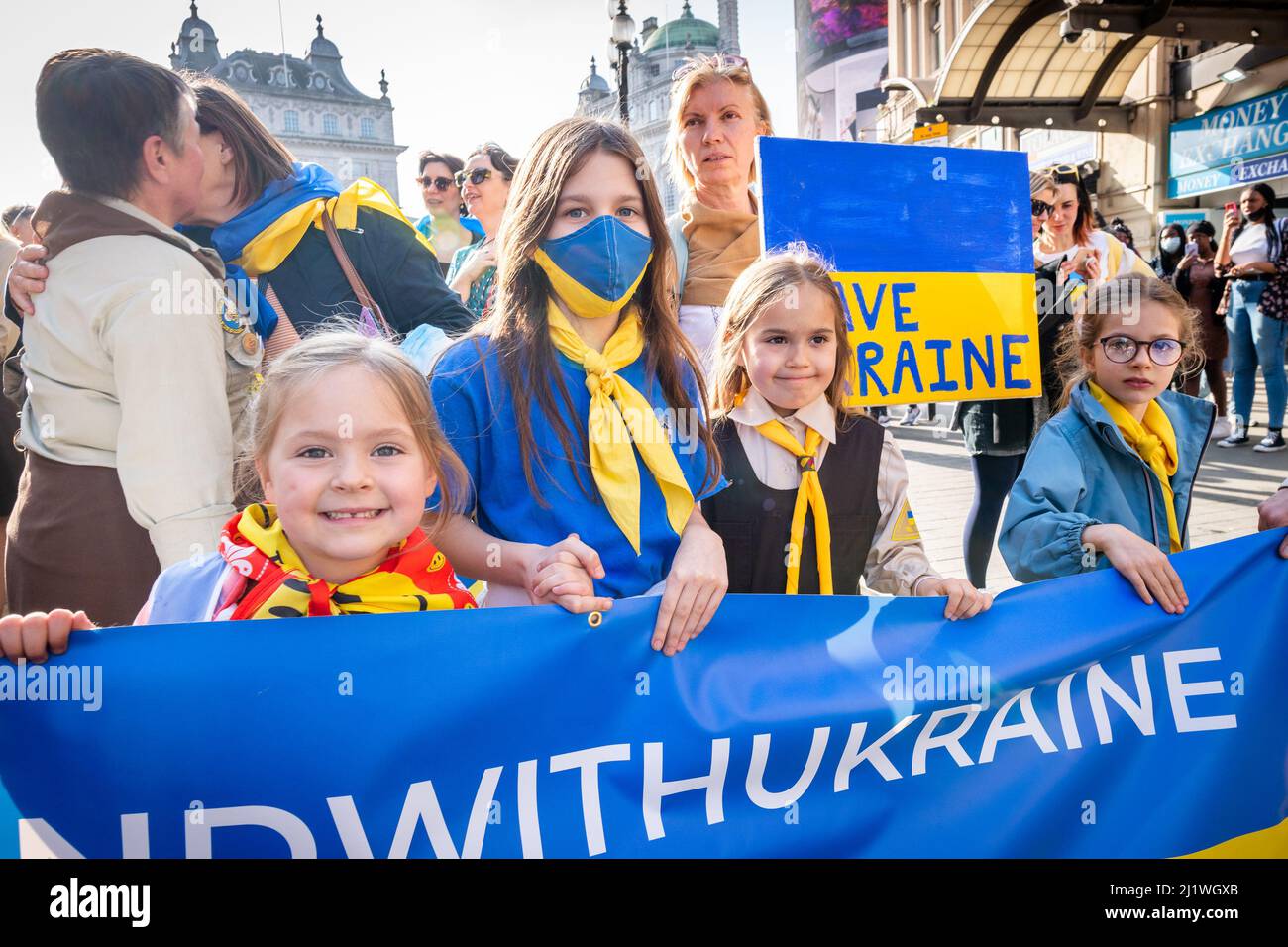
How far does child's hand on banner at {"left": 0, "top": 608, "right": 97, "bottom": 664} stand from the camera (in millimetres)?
1578

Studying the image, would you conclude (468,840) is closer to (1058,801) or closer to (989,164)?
(1058,801)

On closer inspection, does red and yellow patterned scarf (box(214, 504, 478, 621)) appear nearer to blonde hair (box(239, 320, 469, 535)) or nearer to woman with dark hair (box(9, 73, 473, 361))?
blonde hair (box(239, 320, 469, 535))

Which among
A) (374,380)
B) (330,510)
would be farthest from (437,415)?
(330,510)

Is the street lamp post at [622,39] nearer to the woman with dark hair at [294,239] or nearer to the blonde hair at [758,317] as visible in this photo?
the woman with dark hair at [294,239]

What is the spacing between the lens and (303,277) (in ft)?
8.72

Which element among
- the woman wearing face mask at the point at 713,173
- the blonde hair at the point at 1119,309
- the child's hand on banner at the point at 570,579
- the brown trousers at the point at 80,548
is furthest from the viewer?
the woman wearing face mask at the point at 713,173

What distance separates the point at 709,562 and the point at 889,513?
0.74 metres

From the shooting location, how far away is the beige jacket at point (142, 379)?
2.06 meters

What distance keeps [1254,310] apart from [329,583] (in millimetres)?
A: 8643

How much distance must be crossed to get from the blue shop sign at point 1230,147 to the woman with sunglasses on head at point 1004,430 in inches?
450

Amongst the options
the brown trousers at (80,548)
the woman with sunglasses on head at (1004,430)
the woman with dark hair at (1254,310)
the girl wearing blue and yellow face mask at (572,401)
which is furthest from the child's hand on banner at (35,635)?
the woman with dark hair at (1254,310)

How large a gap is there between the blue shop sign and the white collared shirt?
13.9m

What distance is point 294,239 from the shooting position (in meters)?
2.60
